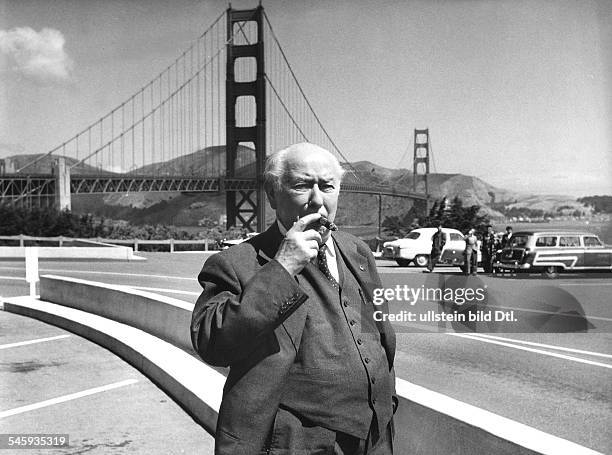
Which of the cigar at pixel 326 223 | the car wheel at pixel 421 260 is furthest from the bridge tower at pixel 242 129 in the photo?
the cigar at pixel 326 223

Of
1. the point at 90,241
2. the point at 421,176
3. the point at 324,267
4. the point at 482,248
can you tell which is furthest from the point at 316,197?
the point at 90,241

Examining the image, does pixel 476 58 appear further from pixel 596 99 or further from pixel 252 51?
pixel 252 51

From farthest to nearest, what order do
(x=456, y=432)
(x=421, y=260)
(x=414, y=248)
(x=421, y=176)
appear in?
(x=421, y=260) < (x=414, y=248) < (x=421, y=176) < (x=456, y=432)

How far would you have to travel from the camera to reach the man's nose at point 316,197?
1816mm

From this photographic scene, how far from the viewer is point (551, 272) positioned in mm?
17641

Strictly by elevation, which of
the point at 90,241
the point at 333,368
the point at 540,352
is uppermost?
the point at 333,368

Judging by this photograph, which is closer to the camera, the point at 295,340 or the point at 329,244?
the point at 295,340

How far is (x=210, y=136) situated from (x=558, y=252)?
68.1 feet

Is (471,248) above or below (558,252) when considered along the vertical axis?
above

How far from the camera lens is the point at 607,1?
10.1 ft

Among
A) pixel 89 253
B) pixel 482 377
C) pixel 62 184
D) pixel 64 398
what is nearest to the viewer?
pixel 64 398

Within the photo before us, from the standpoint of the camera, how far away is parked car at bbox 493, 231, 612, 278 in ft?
57.7

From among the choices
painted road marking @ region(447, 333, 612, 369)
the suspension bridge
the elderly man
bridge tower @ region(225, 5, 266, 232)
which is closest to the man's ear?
the elderly man

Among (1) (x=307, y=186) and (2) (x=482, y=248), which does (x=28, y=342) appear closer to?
(1) (x=307, y=186)
